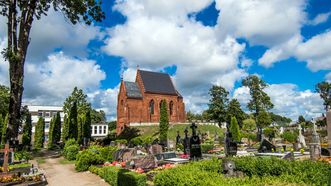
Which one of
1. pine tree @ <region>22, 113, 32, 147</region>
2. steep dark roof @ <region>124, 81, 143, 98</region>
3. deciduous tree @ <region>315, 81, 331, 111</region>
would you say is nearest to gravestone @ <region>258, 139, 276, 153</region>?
pine tree @ <region>22, 113, 32, 147</region>

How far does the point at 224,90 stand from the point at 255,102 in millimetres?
8993

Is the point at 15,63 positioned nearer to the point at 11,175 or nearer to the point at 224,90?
the point at 11,175

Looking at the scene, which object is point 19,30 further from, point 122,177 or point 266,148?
point 266,148

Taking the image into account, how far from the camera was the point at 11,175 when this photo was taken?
37.8ft

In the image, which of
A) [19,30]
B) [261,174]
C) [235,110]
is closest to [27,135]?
[19,30]

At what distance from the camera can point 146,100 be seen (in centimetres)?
5684

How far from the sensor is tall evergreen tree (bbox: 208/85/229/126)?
6094cm

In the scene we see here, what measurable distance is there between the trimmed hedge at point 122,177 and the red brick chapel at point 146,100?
4192cm

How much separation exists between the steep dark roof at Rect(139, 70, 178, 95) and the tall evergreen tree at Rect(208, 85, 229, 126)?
379 inches

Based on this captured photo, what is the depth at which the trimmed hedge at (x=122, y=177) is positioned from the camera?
9133 millimetres

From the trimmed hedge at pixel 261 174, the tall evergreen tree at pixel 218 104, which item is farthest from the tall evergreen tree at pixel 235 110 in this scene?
the trimmed hedge at pixel 261 174

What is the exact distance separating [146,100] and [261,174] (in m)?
49.0

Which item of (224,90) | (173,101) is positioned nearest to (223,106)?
(224,90)

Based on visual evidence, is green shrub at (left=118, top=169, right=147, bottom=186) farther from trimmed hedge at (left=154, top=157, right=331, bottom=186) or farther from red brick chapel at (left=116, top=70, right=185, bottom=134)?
red brick chapel at (left=116, top=70, right=185, bottom=134)
